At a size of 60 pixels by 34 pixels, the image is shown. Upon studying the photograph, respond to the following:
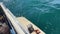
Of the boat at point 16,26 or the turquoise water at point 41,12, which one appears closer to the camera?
the boat at point 16,26

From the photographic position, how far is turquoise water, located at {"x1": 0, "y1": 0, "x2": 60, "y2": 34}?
4.98 metres

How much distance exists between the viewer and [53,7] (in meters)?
6.10

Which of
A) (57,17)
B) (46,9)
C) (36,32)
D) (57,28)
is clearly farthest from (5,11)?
(46,9)

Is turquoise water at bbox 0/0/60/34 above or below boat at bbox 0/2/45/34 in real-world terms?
above

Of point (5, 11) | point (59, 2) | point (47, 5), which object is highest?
point (59, 2)

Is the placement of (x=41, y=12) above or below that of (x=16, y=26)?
above

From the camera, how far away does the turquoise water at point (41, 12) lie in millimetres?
4977

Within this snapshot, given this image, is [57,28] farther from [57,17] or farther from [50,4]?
[50,4]

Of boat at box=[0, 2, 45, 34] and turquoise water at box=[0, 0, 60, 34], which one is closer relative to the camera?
boat at box=[0, 2, 45, 34]

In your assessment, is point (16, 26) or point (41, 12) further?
point (41, 12)

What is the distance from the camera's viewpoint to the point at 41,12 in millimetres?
5922

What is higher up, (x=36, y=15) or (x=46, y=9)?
(x=46, y=9)

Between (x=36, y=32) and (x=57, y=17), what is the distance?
2.07 meters

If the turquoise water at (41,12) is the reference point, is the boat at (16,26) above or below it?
below
